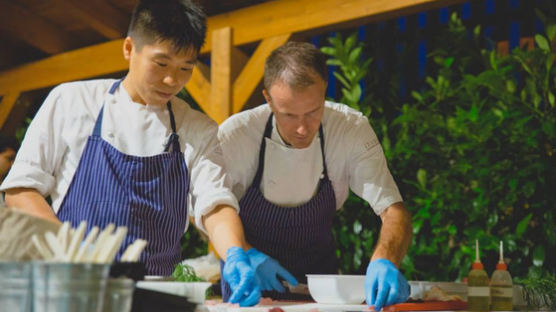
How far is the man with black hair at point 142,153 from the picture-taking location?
2.27 meters

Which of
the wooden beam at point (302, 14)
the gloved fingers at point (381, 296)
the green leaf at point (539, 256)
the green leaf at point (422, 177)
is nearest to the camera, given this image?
the gloved fingers at point (381, 296)

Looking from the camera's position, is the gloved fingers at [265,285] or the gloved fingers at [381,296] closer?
the gloved fingers at [381,296]

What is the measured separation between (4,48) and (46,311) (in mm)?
6679

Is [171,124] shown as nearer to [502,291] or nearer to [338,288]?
[338,288]

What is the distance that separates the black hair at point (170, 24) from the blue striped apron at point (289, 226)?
85cm

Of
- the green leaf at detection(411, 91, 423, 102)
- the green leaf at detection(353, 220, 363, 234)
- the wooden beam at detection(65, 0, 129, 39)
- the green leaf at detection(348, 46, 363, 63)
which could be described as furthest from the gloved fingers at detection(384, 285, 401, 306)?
the wooden beam at detection(65, 0, 129, 39)

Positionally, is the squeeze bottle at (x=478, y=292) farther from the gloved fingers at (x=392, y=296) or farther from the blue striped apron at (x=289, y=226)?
the blue striped apron at (x=289, y=226)

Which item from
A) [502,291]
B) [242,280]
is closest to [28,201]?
[242,280]

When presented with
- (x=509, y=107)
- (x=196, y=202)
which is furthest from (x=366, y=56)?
(x=196, y=202)

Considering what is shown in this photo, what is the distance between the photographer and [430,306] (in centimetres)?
227

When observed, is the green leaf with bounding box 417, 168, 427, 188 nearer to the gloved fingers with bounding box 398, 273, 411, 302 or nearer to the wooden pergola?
the wooden pergola

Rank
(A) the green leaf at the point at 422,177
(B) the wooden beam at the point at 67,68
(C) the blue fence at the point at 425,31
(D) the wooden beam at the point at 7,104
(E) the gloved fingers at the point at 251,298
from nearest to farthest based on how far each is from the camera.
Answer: (E) the gloved fingers at the point at 251,298 < (A) the green leaf at the point at 422,177 < (C) the blue fence at the point at 425,31 < (B) the wooden beam at the point at 67,68 < (D) the wooden beam at the point at 7,104

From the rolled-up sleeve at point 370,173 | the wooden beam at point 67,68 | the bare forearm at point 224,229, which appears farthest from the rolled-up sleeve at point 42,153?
the wooden beam at point 67,68

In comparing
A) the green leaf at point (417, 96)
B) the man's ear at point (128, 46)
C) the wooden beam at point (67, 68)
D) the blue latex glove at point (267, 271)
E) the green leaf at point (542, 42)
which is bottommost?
the blue latex glove at point (267, 271)
